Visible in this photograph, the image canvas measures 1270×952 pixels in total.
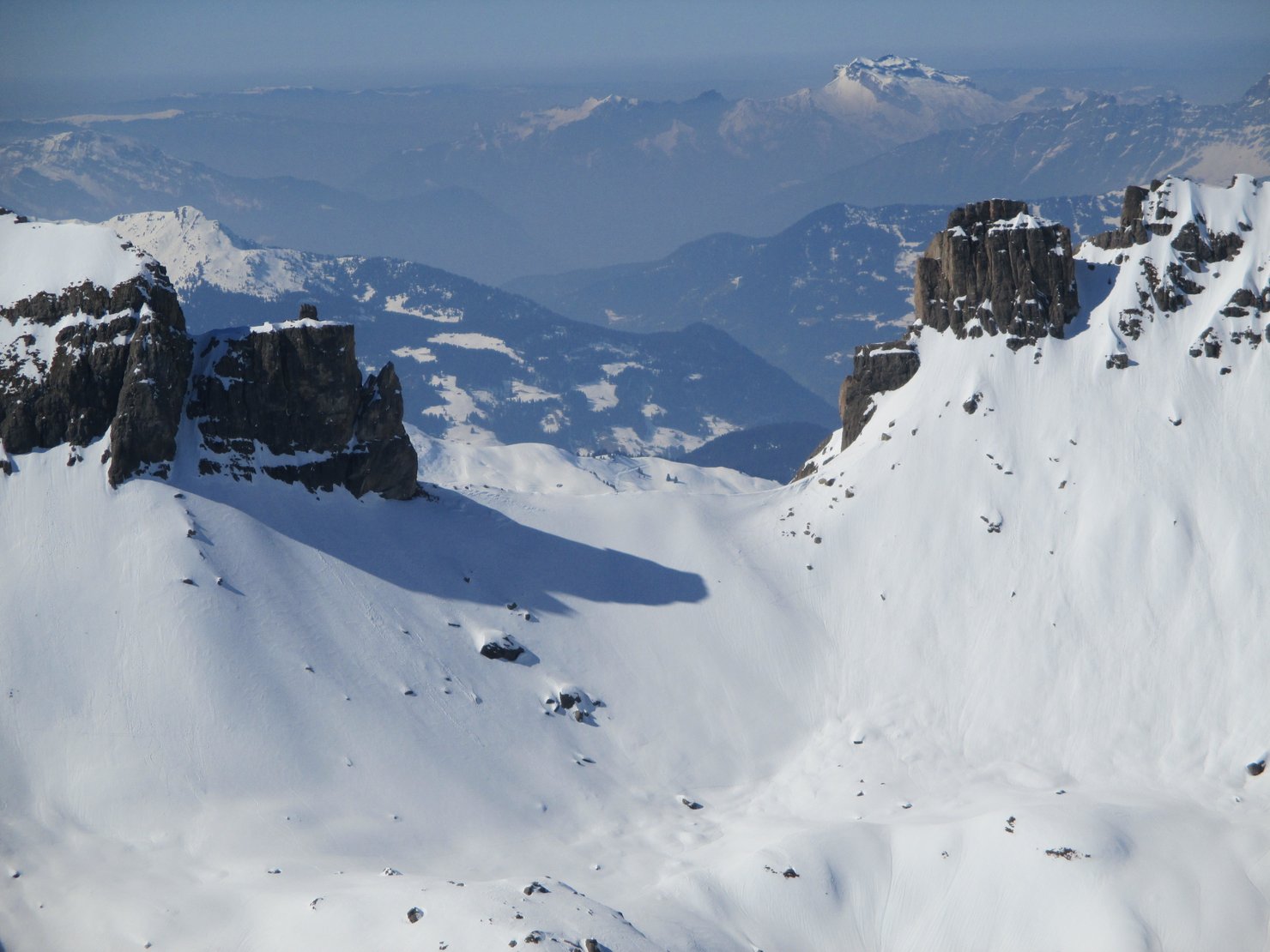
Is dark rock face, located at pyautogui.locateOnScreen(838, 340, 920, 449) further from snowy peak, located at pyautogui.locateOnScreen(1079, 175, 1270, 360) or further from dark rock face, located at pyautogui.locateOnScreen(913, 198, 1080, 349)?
snowy peak, located at pyautogui.locateOnScreen(1079, 175, 1270, 360)

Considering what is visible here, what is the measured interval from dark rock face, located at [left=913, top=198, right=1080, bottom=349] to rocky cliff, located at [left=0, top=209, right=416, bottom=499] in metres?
69.4

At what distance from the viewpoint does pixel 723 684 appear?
125 meters

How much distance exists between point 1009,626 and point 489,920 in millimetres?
68652

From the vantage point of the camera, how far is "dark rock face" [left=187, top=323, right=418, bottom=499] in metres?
127

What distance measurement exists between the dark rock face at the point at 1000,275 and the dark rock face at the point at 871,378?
6166mm

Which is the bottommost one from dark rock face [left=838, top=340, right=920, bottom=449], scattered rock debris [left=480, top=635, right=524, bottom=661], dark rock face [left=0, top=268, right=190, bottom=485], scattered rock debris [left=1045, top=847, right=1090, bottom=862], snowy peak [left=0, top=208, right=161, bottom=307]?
scattered rock debris [left=1045, top=847, right=1090, bottom=862]

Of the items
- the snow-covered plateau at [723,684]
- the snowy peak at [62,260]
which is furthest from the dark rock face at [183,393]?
the snow-covered plateau at [723,684]

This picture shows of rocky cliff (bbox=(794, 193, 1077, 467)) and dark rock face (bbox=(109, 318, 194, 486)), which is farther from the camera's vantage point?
rocky cliff (bbox=(794, 193, 1077, 467))

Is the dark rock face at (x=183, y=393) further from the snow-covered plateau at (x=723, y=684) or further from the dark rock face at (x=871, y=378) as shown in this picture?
the dark rock face at (x=871, y=378)

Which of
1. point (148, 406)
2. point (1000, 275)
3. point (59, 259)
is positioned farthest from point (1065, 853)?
point (59, 259)

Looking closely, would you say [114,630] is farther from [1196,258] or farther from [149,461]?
[1196,258]

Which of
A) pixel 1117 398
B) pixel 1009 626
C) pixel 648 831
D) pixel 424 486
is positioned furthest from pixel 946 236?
pixel 648 831

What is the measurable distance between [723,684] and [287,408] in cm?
5577

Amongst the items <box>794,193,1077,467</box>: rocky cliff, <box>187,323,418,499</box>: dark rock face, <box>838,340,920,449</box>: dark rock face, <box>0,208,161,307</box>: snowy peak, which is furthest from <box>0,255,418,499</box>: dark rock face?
<box>794,193,1077,467</box>: rocky cliff
